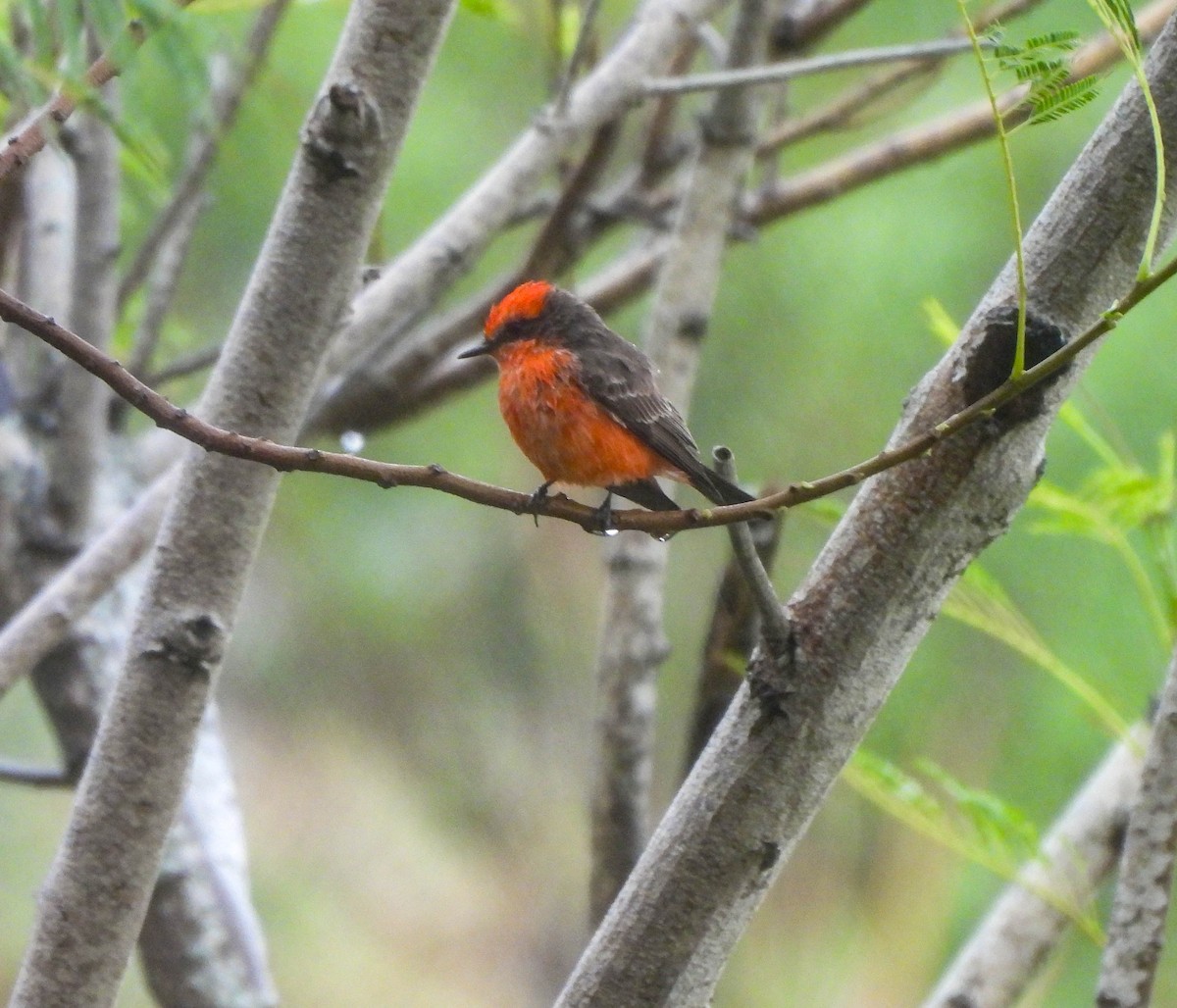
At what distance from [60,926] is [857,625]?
1.09 meters

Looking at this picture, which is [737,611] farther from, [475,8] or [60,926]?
[60,926]

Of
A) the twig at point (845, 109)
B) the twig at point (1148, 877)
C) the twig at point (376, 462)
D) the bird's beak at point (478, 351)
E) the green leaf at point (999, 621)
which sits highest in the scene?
the twig at point (845, 109)

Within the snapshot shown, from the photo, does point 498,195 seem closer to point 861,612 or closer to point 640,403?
point 640,403

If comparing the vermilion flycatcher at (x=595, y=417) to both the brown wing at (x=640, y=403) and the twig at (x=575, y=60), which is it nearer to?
the brown wing at (x=640, y=403)

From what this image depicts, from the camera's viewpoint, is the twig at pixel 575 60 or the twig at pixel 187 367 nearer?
the twig at pixel 575 60

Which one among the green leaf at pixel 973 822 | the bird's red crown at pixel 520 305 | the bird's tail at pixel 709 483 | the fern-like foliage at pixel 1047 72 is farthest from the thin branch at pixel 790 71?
the fern-like foliage at pixel 1047 72

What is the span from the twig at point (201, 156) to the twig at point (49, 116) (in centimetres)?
141

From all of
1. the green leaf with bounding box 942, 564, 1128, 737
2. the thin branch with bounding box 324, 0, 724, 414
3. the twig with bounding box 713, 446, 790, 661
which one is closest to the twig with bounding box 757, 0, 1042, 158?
the thin branch with bounding box 324, 0, 724, 414

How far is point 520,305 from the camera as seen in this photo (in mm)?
3158

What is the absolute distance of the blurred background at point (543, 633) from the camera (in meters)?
5.68

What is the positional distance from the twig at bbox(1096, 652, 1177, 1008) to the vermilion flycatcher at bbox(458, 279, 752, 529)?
33.5 inches

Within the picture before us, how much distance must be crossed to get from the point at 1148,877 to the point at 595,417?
129cm

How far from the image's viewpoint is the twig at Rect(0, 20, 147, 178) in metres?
1.53

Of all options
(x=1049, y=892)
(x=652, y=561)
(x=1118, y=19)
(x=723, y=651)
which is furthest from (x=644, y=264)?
(x=1118, y=19)
